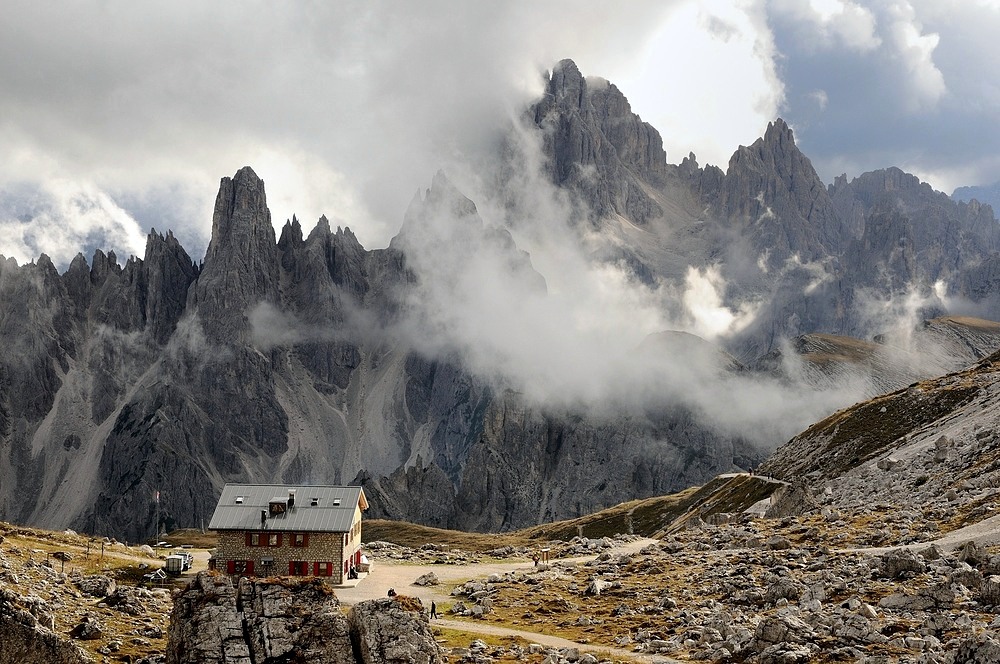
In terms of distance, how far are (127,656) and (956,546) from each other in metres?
51.5

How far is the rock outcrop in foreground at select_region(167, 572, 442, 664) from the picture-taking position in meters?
40.8

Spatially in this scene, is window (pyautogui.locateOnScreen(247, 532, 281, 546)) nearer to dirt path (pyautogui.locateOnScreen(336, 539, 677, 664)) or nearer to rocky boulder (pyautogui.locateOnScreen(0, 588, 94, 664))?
dirt path (pyautogui.locateOnScreen(336, 539, 677, 664))

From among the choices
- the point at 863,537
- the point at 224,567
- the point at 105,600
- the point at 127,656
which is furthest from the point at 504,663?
the point at 224,567

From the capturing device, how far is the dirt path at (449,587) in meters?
53.6

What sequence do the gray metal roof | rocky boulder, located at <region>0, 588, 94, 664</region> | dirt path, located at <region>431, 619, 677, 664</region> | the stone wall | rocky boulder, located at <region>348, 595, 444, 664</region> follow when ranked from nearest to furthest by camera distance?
1. rocky boulder, located at <region>348, 595, 444, 664</region>
2. rocky boulder, located at <region>0, 588, 94, 664</region>
3. dirt path, located at <region>431, 619, 677, 664</region>
4. the stone wall
5. the gray metal roof

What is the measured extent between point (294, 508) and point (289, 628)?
45469 mm

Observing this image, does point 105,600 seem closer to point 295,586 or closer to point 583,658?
point 295,586

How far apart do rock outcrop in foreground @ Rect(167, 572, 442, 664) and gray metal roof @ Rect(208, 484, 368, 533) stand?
4029 centimetres

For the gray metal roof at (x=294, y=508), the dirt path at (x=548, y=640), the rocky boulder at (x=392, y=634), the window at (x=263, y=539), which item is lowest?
the dirt path at (x=548, y=640)

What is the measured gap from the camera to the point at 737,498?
527 ft

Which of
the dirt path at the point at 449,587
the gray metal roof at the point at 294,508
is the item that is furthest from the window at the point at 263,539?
the dirt path at the point at 449,587

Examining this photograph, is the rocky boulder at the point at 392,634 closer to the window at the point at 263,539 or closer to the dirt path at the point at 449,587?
the dirt path at the point at 449,587

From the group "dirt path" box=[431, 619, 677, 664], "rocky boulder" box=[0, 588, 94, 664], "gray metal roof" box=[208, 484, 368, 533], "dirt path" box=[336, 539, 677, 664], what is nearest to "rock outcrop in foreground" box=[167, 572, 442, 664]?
"rocky boulder" box=[0, 588, 94, 664]

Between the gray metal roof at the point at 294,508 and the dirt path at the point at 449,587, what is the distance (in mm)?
6353
